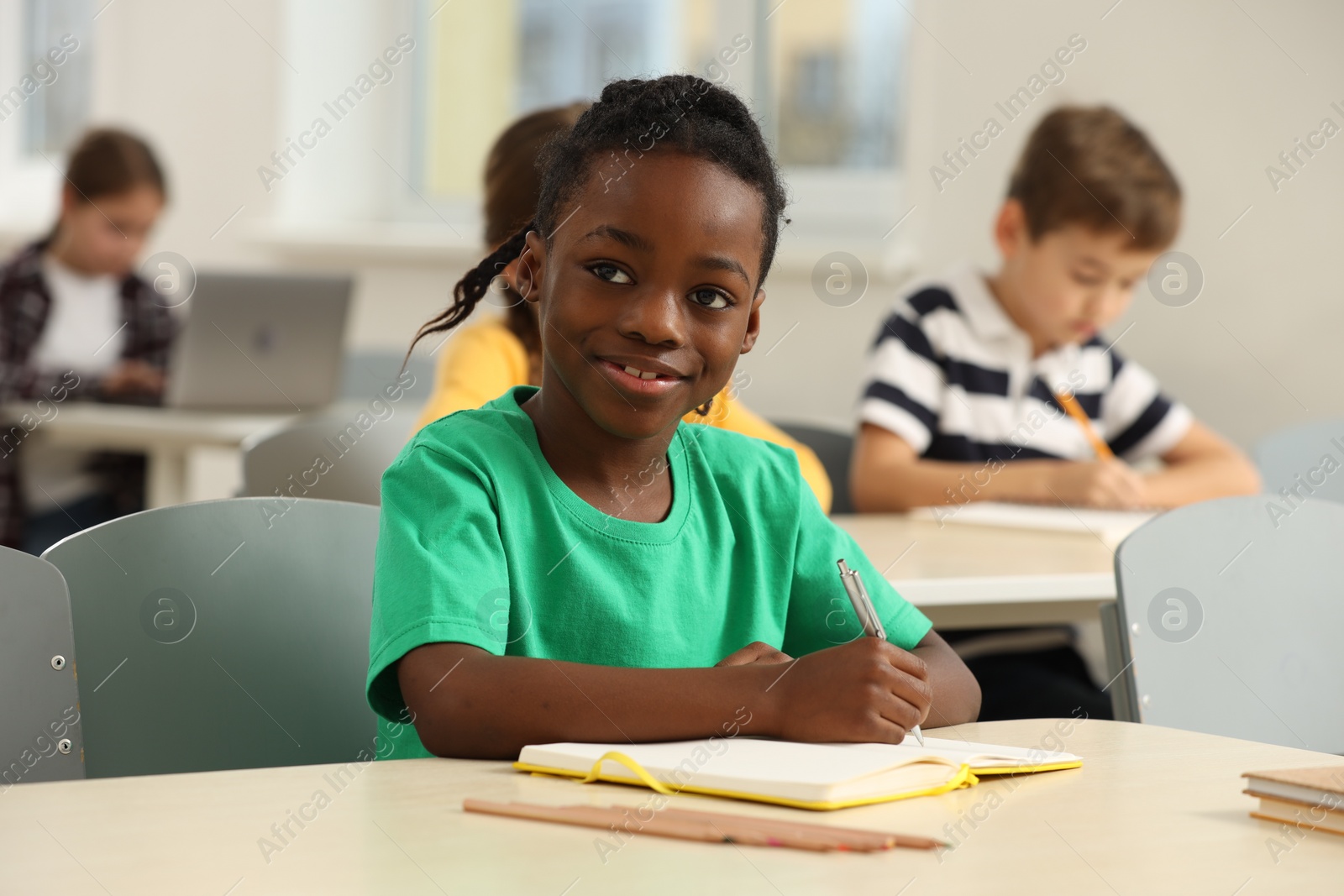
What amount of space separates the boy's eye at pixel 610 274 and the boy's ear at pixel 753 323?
0.13 metres

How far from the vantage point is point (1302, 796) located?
751mm

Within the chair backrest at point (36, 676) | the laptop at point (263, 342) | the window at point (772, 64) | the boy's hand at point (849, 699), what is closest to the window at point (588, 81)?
the window at point (772, 64)

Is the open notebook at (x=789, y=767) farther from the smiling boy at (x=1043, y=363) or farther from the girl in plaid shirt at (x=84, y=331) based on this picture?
the girl in plaid shirt at (x=84, y=331)

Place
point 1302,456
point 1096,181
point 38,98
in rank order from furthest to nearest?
point 38,98
point 1302,456
point 1096,181

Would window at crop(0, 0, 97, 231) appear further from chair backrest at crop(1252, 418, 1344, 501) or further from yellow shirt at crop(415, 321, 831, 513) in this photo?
chair backrest at crop(1252, 418, 1344, 501)

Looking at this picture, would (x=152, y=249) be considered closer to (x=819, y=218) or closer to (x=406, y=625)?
(x=819, y=218)

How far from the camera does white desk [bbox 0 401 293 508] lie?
3.02 meters

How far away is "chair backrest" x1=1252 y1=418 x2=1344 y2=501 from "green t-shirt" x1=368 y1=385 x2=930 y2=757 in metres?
1.59

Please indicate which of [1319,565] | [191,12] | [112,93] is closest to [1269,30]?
[1319,565]

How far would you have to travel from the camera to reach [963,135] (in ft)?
10.3

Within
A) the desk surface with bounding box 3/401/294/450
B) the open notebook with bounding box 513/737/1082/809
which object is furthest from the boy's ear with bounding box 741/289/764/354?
the desk surface with bounding box 3/401/294/450

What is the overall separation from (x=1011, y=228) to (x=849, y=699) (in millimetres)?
1753

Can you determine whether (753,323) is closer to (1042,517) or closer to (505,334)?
(505,334)

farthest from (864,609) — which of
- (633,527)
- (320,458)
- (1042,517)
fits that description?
(1042,517)
